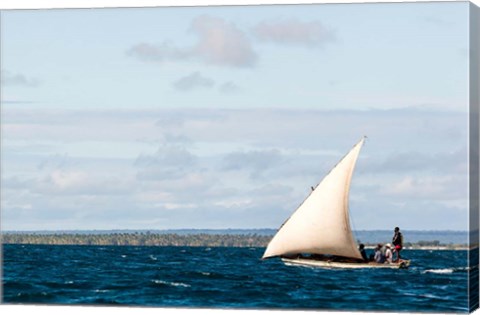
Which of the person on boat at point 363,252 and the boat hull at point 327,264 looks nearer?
the person on boat at point 363,252

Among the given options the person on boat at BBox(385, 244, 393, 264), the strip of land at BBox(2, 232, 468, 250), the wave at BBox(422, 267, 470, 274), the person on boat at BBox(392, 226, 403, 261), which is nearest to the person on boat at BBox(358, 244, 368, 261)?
the strip of land at BBox(2, 232, 468, 250)

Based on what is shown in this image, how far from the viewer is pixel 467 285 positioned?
1891 inches

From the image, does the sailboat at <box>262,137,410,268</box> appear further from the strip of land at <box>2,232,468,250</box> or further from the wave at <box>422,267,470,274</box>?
the strip of land at <box>2,232,468,250</box>

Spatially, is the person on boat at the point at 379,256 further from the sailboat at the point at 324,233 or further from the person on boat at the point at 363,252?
the person on boat at the point at 363,252

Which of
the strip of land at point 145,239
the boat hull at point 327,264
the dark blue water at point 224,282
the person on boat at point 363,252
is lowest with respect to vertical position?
the dark blue water at point 224,282

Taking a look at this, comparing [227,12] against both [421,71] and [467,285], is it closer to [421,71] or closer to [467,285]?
[421,71]

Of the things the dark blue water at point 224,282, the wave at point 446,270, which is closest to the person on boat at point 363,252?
the dark blue water at point 224,282

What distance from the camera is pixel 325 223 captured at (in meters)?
52.7

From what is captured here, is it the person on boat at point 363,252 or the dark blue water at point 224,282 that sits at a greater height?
the person on boat at point 363,252

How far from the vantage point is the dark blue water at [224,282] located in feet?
160

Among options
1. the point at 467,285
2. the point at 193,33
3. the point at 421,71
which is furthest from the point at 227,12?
the point at 467,285

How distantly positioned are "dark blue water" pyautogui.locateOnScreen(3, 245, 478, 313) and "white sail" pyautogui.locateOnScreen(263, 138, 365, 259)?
663 mm

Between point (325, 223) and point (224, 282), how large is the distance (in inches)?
146

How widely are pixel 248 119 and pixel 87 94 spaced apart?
13.2ft
